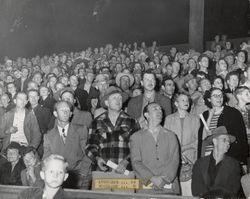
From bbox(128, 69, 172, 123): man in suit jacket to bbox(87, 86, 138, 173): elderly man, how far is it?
34.7 inches

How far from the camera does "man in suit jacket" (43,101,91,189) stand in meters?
6.75

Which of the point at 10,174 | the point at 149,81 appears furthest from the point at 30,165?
the point at 149,81

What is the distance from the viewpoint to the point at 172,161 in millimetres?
6273

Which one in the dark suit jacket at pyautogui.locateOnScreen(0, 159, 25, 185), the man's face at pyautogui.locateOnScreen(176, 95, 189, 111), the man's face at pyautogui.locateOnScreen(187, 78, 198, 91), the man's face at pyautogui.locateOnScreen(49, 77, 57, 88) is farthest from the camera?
the man's face at pyautogui.locateOnScreen(49, 77, 57, 88)

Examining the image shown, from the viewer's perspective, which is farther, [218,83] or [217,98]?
[218,83]

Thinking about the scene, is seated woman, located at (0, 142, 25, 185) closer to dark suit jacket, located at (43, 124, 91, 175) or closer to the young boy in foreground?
dark suit jacket, located at (43, 124, 91, 175)

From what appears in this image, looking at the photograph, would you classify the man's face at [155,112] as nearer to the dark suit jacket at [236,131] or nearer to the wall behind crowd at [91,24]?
the dark suit jacket at [236,131]

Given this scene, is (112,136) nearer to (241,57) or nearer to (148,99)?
(148,99)

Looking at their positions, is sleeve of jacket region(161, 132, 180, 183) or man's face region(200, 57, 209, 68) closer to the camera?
sleeve of jacket region(161, 132, 180, 183)

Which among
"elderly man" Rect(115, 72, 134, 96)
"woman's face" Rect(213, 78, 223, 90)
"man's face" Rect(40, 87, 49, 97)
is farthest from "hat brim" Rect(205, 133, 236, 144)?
"man's face" Rect(40, 87, 49, 97)

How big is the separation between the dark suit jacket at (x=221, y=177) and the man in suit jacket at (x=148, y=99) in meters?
1.99

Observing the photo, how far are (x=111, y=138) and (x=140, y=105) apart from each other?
1354mm

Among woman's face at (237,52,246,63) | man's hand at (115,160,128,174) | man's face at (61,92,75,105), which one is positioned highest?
woman's face at (237,52,246,63)

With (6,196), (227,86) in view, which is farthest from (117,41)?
(6,196)
